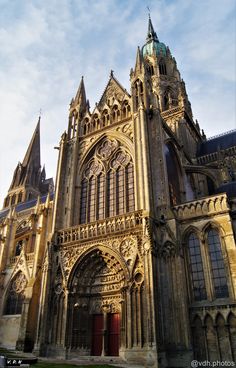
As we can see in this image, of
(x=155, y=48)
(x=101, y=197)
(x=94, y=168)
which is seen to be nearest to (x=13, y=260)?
(x=101, y=197)

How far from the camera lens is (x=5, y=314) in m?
22.8

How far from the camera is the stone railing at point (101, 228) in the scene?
16359 millimetres

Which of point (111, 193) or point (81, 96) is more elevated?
point (81, 96)

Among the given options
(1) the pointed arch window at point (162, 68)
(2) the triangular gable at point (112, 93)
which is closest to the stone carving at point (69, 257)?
(2) the triangular gable at point (112, 93)

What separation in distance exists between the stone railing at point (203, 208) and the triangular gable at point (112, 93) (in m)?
11.4

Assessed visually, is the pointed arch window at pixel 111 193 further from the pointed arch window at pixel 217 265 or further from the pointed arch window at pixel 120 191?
the pointed arch window at pixel 217 265

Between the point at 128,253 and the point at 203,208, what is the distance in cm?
465

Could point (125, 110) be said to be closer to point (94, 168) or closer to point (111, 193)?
point (94, 168)

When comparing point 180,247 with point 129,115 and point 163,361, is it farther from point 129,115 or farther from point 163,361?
point 129,115

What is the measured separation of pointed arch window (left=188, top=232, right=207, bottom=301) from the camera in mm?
14656

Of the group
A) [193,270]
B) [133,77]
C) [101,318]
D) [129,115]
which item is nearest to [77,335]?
[101,318]

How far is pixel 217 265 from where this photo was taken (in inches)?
581

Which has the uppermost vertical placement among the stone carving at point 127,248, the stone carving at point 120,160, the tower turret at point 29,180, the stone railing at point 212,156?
the tower turret at point 29,180

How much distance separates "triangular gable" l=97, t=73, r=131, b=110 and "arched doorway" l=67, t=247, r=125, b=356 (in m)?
13.1
